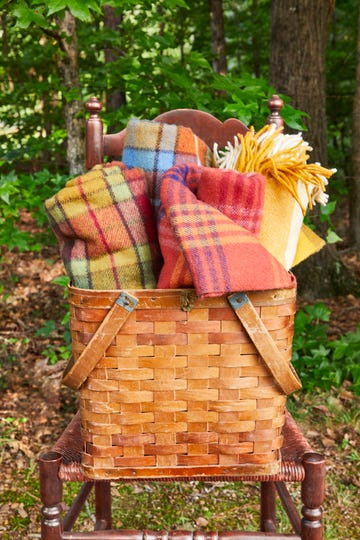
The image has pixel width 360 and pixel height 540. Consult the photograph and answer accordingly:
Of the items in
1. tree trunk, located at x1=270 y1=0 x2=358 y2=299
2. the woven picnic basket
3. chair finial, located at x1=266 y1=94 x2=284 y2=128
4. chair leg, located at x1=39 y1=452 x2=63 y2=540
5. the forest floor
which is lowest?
the forest floor

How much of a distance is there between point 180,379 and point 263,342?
17cm

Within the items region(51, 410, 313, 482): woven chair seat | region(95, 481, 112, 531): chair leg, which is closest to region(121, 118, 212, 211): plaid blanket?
region(51, 410, 313, 482): woven chair seat

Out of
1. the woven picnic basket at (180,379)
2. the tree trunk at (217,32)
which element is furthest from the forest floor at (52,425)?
the tree trunk at (217,32)

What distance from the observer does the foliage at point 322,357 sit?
2676 mm

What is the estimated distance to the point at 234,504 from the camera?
6.91ft

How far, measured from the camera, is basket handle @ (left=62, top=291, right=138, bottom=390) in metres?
1.02

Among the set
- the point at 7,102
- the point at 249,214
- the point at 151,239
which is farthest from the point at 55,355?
the point at 249,214

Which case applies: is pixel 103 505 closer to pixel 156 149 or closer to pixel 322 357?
pixel 156 149

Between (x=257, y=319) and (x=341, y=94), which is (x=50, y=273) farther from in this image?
(x=341, y=94)

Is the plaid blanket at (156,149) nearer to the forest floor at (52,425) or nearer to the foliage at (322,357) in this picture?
the forest floor at (52,425)

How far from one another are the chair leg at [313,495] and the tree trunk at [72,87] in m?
1.66

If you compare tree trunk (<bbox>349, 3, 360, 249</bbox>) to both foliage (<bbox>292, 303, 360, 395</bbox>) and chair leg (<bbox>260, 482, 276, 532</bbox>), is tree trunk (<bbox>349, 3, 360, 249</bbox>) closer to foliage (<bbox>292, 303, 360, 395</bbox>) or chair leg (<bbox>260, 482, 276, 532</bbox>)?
foliage (<bbox>292, 303, 360, 395</bbox>)

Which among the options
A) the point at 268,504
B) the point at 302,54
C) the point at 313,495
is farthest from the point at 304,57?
the point at 313,495

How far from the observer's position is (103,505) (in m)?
1.81
